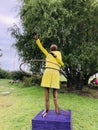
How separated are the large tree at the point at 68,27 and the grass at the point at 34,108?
1543 millimetres

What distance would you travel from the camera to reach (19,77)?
711 inches

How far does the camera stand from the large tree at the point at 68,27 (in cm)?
1078

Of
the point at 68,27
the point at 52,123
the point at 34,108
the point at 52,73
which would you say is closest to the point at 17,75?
the point at 68,27

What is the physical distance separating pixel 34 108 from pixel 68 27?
362 centimetres

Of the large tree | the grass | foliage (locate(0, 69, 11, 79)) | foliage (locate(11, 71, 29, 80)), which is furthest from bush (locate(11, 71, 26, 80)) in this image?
the large tree

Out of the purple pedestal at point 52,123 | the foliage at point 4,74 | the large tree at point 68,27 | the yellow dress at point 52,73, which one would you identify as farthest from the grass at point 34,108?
the foliage at point 4,74

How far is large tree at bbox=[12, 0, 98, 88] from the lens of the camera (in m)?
10.8

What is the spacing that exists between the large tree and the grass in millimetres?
1543

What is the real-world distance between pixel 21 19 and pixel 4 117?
17.0ft

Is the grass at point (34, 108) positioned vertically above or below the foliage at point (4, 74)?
below

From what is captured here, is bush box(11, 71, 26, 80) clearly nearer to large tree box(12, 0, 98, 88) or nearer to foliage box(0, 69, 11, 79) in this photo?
foliage box(0, 69, 11, 79)

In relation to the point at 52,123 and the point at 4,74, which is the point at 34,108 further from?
the point at 4,74

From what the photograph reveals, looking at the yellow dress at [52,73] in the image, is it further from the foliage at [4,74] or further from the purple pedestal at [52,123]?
the foliage at [4,74]

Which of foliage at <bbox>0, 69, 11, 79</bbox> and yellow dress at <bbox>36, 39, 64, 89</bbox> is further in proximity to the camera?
foliage at <bbox>0, 69, 11, 79</bbox>
